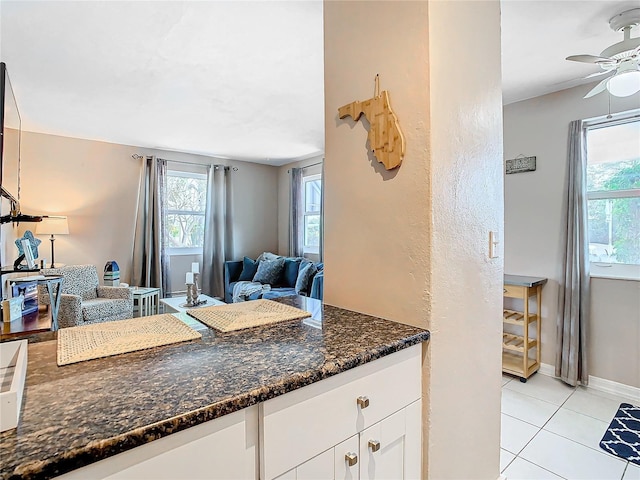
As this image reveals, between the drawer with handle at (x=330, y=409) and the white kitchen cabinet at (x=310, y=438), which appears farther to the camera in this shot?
the drawer with handle at (x=330, y=409)

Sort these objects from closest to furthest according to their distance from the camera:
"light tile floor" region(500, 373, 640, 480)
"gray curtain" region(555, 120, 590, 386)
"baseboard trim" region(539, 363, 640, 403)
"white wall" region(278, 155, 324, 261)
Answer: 1. "light tile floor" region(500, 373, 640, 480)
2. "baseboard trim" region(539, 363, 640, 403)
3. "gray curtain" region(555, 120, 590, 386)
4. "white wall" region(278, 155, 324, 261)

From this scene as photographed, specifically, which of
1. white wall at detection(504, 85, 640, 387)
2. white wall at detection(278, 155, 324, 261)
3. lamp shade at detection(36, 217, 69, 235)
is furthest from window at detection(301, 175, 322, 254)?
lamp shade at detection(36, 217, 69, 235)

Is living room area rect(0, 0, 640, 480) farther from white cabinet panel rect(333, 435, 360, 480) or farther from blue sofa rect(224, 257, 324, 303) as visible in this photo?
white cabinet panel rect(333, 435, 360, 480)

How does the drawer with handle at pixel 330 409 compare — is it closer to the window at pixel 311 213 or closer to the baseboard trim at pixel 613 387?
the baseboard trim at pixel 613 387

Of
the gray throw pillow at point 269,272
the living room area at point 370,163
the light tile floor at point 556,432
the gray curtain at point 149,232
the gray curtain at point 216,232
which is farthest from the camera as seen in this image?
the gray curtain at point 216,232

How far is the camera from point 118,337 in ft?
3.33

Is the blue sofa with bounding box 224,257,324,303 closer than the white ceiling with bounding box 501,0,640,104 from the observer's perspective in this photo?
No

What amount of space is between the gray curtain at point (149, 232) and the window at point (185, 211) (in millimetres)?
242

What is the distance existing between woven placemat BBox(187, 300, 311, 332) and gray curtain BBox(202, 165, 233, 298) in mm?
4184

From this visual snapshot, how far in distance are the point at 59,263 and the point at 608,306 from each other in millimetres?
5815

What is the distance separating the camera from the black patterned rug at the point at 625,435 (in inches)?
75.0

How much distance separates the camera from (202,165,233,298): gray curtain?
5398mm

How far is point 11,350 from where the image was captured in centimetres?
84

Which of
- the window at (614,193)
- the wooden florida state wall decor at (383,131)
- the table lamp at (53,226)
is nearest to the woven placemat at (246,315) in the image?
the wooden florida state wall decor at (383,131)
